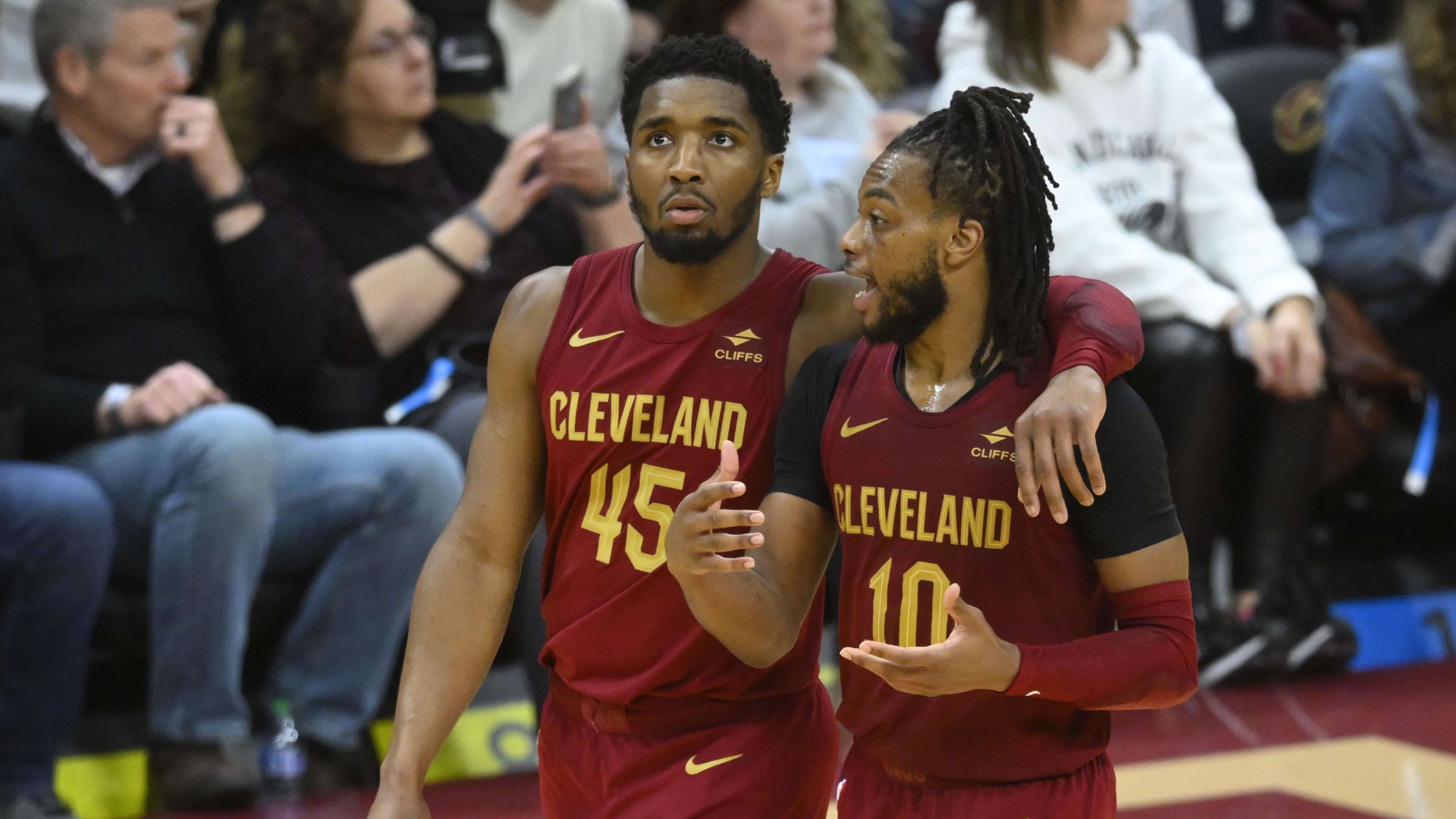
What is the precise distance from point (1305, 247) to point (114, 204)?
3.62 metres

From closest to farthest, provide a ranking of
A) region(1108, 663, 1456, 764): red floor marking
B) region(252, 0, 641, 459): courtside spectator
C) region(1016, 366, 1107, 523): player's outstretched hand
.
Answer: region(1016, 366, 1107, 523): player's outstretched hand, region(1108, 663, 1456, 764): red floor marking, region(252, 0, 641, 459): courtside spectator

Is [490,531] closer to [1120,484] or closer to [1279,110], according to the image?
[1120,484]

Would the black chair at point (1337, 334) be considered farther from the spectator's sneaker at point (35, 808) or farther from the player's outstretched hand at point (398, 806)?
the spectator's sneaker at point (35, 808)

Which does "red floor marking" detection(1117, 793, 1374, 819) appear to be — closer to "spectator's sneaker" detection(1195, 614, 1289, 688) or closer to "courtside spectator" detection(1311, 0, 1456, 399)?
"spectator's sneaker" detection(1195, 614, 1289, 688)

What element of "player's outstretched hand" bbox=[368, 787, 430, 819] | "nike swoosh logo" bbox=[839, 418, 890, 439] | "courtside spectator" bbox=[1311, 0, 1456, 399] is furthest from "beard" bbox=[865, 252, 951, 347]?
"courtside spectator" bbox=[1311, 0, 1456, 399]

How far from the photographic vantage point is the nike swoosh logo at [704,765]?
2.59 meters

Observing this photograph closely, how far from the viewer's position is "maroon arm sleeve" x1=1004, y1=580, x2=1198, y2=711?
214 cm

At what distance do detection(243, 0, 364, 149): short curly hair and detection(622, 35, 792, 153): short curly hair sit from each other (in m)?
2.17

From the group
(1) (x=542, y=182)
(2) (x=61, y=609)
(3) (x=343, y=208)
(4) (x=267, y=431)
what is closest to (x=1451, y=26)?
(1) (x=542, y=182)

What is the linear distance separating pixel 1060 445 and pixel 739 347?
0.62 metres

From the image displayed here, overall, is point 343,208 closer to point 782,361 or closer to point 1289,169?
point 782,361

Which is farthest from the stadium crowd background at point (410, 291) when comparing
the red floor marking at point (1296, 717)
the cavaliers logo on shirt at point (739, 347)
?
the cavaliers logo on shirt at point (739, 347)

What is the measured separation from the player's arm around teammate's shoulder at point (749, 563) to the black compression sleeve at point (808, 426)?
0.02 m

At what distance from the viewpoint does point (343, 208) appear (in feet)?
15.1
